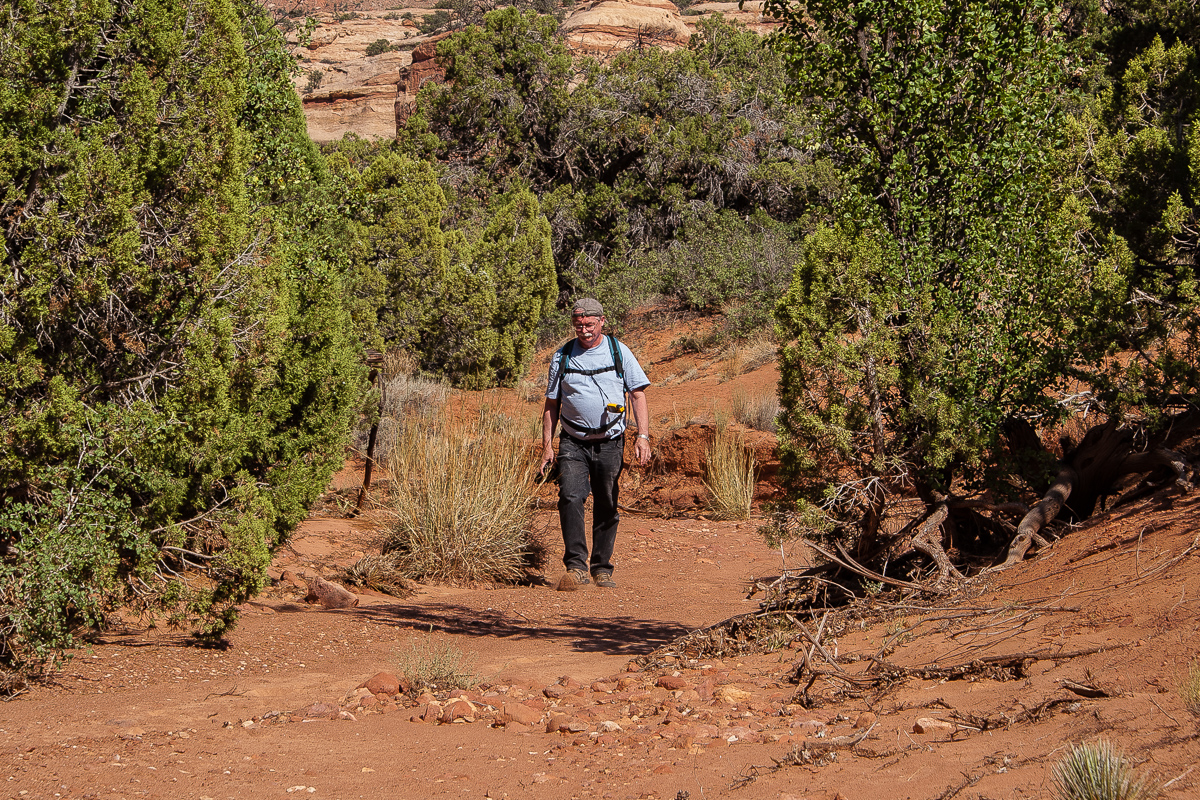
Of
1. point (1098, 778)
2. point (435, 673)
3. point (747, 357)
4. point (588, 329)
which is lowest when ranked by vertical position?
point (747, 357)

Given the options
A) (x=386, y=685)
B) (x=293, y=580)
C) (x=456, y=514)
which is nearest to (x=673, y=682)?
(x=386, y=685)

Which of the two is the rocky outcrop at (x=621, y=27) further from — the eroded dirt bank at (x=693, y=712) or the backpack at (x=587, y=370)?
the eroded dirt bank at (x=693, y=712)

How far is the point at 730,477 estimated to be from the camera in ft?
35.0

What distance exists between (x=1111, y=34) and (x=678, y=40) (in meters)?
29.9

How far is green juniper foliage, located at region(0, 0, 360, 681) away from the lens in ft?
13.3

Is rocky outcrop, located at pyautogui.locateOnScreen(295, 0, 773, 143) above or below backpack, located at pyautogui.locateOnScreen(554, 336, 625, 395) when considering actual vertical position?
above

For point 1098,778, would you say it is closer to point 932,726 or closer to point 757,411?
point 932,726

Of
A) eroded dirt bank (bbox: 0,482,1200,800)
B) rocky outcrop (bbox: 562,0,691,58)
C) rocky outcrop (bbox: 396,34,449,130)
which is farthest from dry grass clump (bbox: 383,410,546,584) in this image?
rocky outcrop (bbox: 396,34,449,130)

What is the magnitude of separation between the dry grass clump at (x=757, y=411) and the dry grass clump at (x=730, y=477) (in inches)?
29.1

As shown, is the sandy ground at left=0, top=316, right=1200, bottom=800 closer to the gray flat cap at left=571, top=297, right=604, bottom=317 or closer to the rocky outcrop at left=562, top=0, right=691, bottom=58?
the gray flat cap at left=571, top=297, right=604, bottom=317

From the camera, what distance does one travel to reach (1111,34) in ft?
48.2

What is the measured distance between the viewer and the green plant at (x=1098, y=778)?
2090 mm

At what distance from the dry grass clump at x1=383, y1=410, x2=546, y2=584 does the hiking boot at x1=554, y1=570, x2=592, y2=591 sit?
58 centimetres

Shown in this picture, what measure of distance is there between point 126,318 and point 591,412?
3076mm
